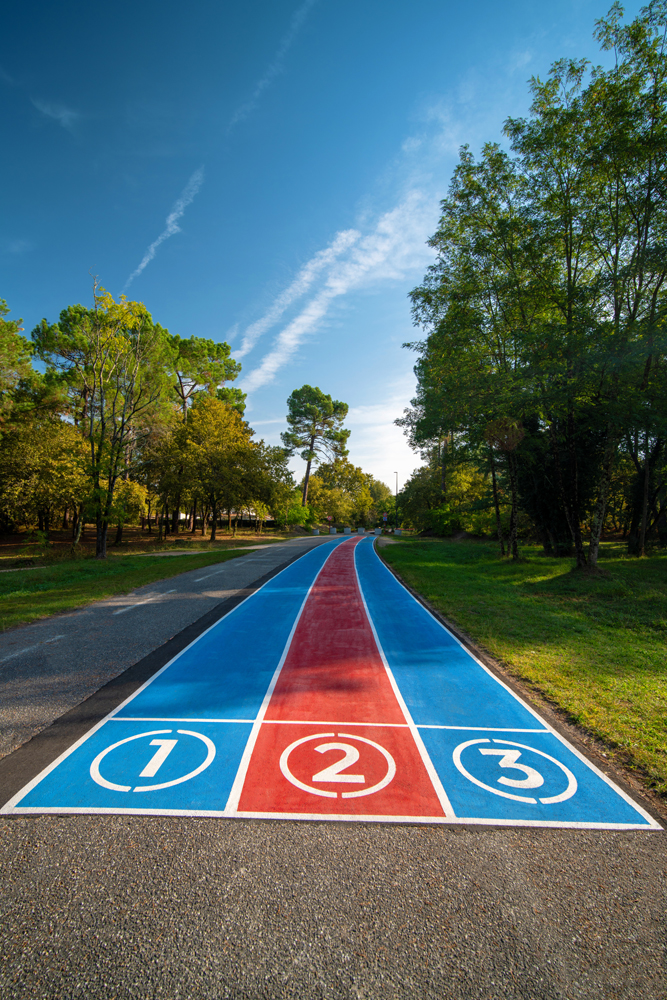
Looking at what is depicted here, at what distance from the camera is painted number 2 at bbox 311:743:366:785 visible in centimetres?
410

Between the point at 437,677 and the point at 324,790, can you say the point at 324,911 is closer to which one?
the point at 324,790

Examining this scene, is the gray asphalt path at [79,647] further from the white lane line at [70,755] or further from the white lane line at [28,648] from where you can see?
the white lane line at [70,755]

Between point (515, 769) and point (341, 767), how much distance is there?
1.77 m

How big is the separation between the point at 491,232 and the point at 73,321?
2633 centimetres

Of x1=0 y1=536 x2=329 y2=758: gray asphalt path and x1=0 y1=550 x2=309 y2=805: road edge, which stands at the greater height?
x1=0 y1=536 x2=329 y2=758: gray asphalt path

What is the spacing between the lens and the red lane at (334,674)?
5453 millimetres

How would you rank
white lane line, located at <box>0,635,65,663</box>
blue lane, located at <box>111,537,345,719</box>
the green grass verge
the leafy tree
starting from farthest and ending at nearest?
1. the leafy tree
2. the green grass verge
3. white lane line, located at <box>0,635,65,663</box>
4. blue lane, located at <box>111,537,345,719</box>

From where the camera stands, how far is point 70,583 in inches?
576

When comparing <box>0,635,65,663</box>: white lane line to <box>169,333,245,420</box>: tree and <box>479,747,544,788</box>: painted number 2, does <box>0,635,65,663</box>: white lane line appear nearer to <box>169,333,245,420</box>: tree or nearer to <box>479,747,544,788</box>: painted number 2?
<box>479,747,544,788</box>: painted number 2

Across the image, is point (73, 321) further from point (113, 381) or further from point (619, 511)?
point (619, 511)

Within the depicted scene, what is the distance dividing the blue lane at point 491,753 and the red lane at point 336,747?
0.92 ft

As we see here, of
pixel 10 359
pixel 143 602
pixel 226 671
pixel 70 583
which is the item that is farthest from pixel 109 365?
pixel 226 671

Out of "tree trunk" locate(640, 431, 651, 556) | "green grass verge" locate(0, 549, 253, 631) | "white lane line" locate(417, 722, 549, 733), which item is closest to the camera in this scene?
"white lane line" locate(417, 722, 549, 733)

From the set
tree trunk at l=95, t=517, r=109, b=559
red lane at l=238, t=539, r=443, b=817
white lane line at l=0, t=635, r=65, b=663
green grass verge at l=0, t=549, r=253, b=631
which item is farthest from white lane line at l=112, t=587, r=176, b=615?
tree trunk at l=95, t=517, r=109, b=559
